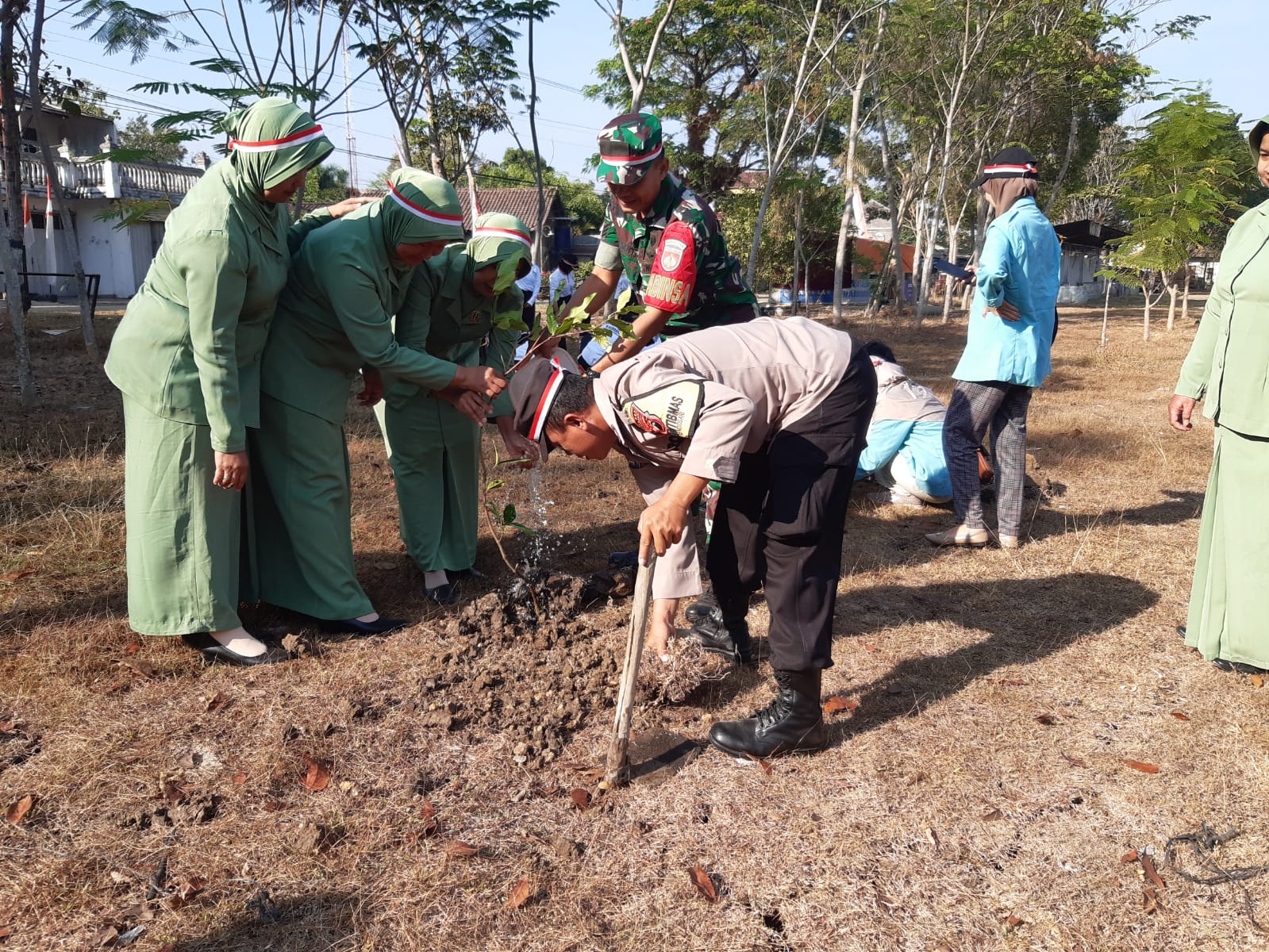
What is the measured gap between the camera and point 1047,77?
21.1 meters

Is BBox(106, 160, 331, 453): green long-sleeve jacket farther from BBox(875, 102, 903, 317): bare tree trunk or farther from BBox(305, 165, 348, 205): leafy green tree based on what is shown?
BBox(305, 165, 348, 205): leafy green tree

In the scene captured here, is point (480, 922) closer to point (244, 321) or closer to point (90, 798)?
point (90, 798)

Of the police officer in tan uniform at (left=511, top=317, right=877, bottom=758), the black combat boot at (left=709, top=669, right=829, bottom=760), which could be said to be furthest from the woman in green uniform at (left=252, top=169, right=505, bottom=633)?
Answer: the black combat boot at (left=709, top=669, right=829, bottom=760)

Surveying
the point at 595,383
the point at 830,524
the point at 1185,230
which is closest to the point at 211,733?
the point at 595,383

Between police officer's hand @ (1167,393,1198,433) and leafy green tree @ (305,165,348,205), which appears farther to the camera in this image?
leafy green tree @ (305,165,348,205)

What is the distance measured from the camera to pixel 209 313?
3.08m

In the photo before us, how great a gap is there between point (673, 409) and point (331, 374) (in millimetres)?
1837

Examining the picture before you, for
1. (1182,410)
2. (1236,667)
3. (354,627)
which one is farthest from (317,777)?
(1182,410)

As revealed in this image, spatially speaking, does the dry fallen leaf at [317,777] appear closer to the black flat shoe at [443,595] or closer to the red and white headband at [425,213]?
the black flat shoe at [443,595]

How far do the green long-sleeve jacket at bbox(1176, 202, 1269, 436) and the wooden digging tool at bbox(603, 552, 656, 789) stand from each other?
7.15 feet

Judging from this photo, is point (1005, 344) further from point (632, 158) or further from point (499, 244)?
point (499, 244)

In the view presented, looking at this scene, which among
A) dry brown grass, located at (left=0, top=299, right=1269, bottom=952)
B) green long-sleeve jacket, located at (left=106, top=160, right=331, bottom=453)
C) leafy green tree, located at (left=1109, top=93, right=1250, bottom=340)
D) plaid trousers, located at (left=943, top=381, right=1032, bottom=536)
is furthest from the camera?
leafy green tree, located at (left=1109, top=93, right=1250, bottom=340)

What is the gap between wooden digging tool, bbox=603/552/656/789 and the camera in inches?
100

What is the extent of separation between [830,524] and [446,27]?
1175cm
